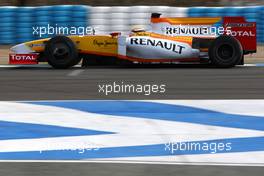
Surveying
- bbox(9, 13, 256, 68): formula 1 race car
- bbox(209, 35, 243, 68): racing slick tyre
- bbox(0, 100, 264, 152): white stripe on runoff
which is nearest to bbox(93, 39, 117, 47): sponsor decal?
bbox(9, 13, 256, 68): formula 1 race car

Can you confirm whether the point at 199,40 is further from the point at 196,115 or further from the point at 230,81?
the point at 196,115

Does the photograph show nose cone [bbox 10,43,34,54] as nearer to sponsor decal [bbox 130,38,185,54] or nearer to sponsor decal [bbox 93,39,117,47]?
sponsor decal [bbox 93,39,117,47]

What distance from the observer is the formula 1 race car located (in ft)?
34.3

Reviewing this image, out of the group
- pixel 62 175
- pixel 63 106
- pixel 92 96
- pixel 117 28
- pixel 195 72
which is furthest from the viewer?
pixel 117 28

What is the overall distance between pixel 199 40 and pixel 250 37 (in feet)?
3.20

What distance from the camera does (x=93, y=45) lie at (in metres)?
10.6

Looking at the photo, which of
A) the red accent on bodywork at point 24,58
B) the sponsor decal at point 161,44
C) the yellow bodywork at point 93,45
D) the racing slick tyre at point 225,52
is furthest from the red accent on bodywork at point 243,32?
the red accent on bodywork at point 24,58

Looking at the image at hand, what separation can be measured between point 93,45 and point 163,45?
4.23ft

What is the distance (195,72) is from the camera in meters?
10.2

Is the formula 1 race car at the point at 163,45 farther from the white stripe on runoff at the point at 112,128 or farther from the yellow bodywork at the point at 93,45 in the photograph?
the white stripe on runoff at the point at 112,128

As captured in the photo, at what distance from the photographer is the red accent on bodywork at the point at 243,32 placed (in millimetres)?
10633

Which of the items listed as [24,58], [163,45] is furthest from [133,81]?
[24,58]

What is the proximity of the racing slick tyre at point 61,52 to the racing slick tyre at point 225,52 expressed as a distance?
8.22ft

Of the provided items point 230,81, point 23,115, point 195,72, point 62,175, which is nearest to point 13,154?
point 62,175
